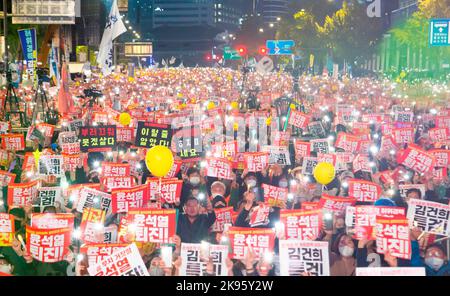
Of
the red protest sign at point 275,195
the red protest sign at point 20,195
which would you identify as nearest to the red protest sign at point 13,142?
the red protest sign at point 20,195

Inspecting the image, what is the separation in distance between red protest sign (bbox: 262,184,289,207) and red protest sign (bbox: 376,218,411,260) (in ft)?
10.4

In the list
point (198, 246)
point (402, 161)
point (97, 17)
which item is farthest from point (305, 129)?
point (97, 17)

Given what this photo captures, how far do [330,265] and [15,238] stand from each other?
3788 millimetres

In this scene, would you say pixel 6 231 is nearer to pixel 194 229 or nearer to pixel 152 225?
pixel 152 225

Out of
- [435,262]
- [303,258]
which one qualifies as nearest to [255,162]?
[435,262]

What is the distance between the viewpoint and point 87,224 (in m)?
10.3

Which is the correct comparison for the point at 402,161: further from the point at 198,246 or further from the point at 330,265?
the point at 198,246

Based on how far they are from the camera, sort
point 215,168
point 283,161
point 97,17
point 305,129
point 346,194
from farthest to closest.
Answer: point 97,17 → point 305,129 → point 283,161 → point 215,168 → point 346,194

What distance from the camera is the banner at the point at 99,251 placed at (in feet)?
28.1

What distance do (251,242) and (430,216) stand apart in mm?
2377

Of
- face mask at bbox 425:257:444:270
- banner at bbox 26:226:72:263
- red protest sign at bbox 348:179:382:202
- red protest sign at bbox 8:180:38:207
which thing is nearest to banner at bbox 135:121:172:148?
red protest sign at bbox 8:180:38:207

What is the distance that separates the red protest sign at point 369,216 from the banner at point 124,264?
2.87m

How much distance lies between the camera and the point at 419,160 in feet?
46.8

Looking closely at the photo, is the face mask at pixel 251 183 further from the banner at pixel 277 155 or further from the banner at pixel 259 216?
the banner at pixel 259 216
